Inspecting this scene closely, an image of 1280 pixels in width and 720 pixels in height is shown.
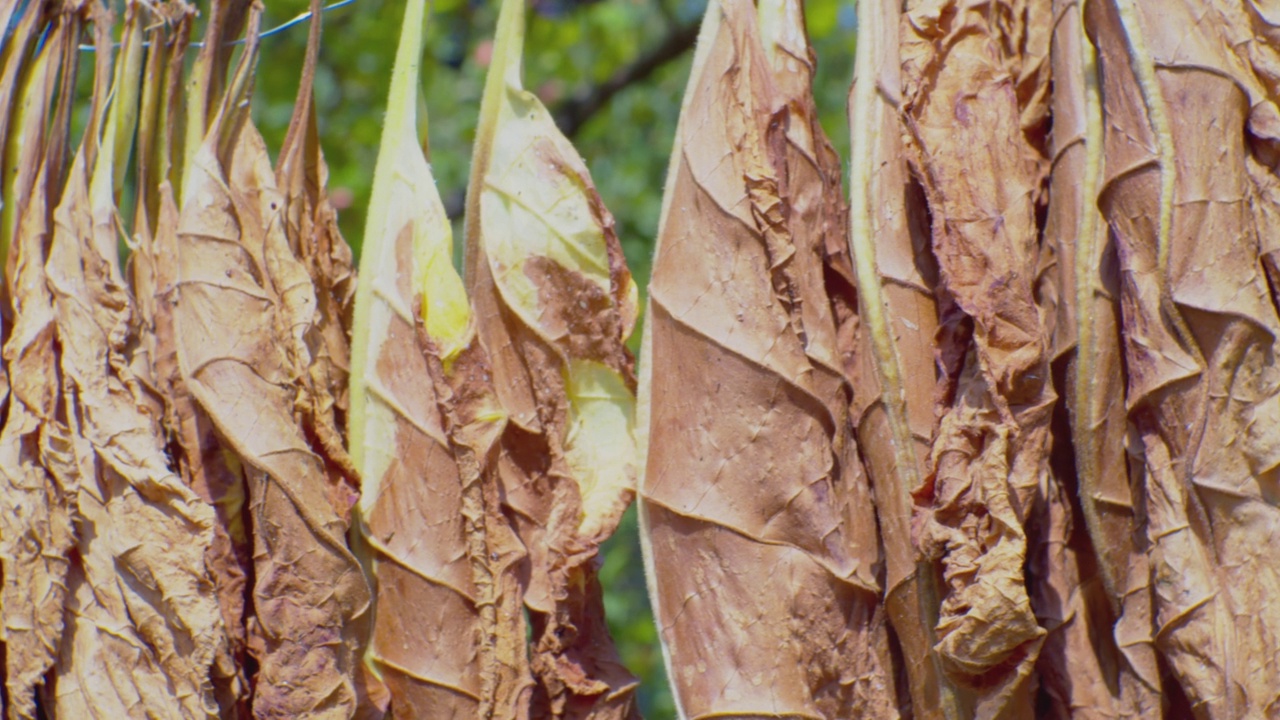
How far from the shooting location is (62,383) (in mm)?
842

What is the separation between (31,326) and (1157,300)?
0.76m

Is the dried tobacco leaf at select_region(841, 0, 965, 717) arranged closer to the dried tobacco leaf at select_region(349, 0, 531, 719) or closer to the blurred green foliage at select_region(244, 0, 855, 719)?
the dried tobacco leaf at select_region(349, 0, 531, 719)

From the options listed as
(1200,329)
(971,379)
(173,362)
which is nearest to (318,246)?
(173,362)

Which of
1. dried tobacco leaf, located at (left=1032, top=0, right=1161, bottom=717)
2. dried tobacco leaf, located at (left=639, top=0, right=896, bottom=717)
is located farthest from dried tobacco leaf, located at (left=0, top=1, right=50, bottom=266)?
dried tobacco leaf, located at (left=1032, top=0, right=1161, bottom=717)

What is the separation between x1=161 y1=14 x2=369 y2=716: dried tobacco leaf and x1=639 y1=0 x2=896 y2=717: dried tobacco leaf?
0.21m

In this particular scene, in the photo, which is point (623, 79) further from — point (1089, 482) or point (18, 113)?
point (1089, 482)

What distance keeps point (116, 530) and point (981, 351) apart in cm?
56

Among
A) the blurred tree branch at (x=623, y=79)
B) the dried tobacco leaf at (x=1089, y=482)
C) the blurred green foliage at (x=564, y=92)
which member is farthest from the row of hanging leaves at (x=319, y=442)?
the blurred tree branch at (x=623, y=79)

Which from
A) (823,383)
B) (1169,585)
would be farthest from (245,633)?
(1169,585)

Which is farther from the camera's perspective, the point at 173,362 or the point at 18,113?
the point at 18,113

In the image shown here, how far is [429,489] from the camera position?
777 mm

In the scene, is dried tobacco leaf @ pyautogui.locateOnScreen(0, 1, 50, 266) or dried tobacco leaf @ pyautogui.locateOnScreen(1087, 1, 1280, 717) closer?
dried tobacco leaf @ pyautogui.locateOnScreen(1087, 1, 1280, 717)

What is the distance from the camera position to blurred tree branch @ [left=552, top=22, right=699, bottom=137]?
2318 millimetres

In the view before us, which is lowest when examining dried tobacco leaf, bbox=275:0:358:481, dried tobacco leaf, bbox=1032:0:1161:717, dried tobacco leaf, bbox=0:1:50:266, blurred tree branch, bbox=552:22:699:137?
dried tobacco leaf, bbox=1032:0:1161:717
